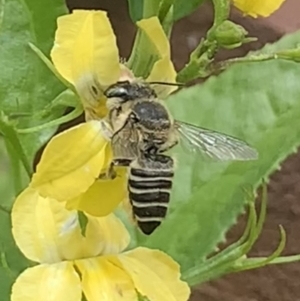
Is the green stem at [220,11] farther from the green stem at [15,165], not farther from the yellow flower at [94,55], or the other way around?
the green stem at [15,165]

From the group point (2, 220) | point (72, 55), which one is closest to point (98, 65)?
point (72, 55)

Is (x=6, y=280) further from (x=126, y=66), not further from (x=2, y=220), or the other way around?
(x=126, y=66)

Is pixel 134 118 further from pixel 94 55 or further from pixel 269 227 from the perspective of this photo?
pixel 269 227

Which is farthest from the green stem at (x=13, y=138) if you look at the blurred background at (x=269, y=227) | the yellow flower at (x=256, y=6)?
the blurred background at (x=269, y=227)

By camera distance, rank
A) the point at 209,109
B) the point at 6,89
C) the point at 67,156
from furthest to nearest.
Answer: the point at 209,109 < the point at 6,89 < the point at 67,156

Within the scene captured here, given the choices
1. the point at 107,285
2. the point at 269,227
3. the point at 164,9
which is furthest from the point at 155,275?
the point at 269,227
